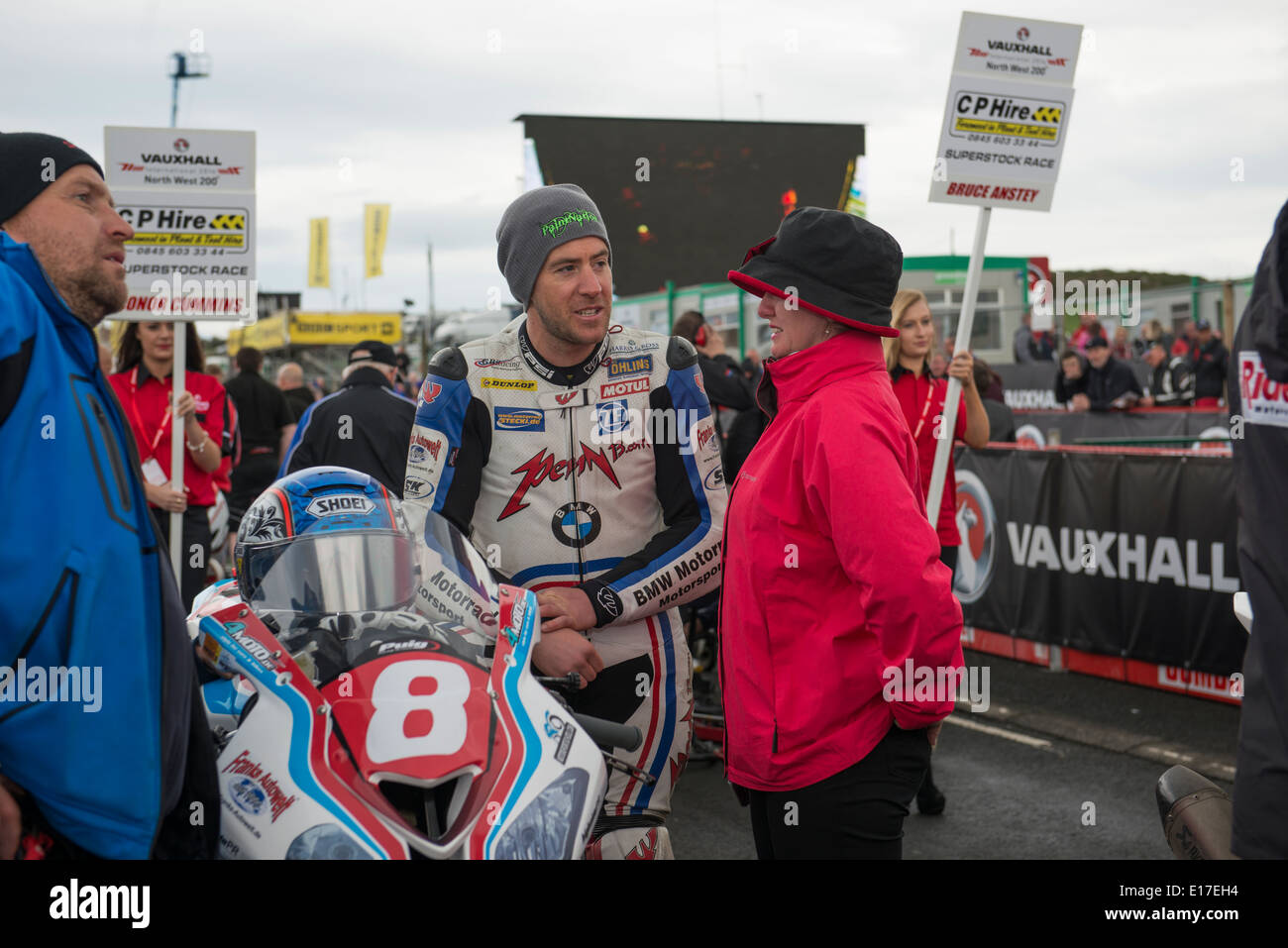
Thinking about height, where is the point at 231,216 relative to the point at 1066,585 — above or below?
above

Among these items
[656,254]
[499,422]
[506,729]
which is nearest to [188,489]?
[499,422]

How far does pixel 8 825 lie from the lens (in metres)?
1.86

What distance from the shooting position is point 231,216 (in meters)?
6.62

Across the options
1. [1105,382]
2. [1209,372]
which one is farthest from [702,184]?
[1209,372]

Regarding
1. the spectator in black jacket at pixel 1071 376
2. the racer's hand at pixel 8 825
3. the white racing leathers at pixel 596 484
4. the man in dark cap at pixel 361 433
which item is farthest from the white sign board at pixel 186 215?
the spectator in black jacket at pixel 1071 376

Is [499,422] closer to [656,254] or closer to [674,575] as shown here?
[674,575]

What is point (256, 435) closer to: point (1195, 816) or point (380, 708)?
point (380, 708)

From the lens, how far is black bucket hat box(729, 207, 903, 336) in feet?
8.59

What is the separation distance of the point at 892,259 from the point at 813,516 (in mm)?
605

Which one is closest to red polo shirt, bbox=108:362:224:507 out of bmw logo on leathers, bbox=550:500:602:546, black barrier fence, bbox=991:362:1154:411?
bmw logo on leathers, bbox=550:500:602:546

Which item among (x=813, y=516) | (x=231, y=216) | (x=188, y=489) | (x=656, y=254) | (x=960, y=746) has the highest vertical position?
(x=656, y=254)

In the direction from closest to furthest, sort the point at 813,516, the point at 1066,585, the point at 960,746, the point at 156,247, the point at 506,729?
the point at 506,729, the point at 813,516, the point at 156,247, the point at 960,746, the point at 1066,585
